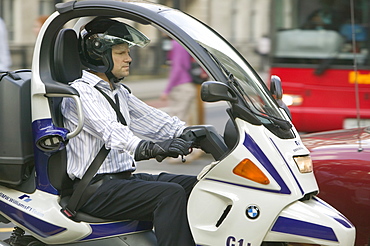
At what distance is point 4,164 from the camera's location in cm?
365

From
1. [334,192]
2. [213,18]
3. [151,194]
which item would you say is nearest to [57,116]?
[151,194]

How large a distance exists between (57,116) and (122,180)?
0.46 metres

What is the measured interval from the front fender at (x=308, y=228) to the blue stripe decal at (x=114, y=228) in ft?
2.38

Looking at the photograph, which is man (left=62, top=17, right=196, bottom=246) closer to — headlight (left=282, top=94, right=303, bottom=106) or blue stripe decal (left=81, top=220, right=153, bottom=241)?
blue stripe decal (left=81, top=220, right=153, bottom=241)

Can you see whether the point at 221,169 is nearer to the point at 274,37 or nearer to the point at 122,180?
the point at 122,180

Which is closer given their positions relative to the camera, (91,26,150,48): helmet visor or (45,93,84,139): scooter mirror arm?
(45,93,84,139): scooter mirror arm

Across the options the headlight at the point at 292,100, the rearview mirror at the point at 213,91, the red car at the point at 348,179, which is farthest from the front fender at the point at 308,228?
the headlight at the point at 292,100

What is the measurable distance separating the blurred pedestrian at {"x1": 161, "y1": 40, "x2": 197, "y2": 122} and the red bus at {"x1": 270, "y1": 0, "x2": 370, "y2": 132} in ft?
4.27

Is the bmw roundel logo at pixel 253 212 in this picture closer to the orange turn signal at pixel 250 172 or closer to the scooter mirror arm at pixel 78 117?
the orange turn signal at pixel 250 172

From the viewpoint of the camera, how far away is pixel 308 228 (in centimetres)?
318

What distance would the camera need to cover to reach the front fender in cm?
317

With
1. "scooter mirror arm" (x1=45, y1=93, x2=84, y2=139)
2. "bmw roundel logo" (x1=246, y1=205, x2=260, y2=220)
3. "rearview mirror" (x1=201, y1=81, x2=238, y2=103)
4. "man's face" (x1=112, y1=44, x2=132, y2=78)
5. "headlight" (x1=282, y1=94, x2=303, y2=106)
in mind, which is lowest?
"bmw roundel logo" (x1=246, y1=205, x2=260, y2=220)

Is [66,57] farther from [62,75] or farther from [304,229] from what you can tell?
[304,229]

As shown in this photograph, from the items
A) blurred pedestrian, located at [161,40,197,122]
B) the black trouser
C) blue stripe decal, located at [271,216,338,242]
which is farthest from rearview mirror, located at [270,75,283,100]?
blurred pedestrian, located at [161,40,197,122]
